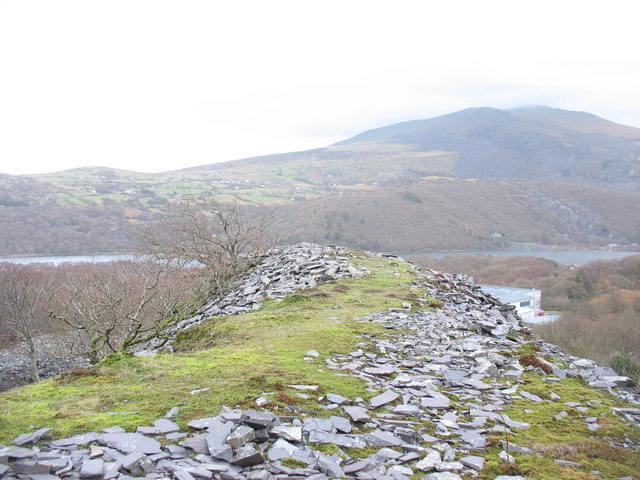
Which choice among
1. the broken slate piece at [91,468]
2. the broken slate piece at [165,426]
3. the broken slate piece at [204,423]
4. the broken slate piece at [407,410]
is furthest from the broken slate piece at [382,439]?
the broken slate piece at [91,468]

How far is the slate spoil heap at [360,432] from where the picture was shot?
4.48 m

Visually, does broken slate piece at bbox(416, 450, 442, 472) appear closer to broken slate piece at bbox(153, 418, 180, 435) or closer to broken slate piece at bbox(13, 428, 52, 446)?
broken slate piece at bbox(153, 418, 180, 435)

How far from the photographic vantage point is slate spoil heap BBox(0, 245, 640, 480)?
448 centimetres

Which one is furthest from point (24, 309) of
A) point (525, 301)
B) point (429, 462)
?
point (525, 301)

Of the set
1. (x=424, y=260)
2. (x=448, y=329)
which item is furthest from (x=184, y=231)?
(x=424, y=260)

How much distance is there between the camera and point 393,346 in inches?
392

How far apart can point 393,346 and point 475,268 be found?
87359mm

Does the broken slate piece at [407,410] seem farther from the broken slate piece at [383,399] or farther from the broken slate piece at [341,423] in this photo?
the broken slate piece at [341,423]

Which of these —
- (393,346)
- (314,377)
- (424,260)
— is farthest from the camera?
(424,260)

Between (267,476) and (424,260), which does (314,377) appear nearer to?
(267,476)

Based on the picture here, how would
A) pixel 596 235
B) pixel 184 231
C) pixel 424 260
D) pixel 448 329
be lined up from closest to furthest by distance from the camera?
pixel 448 329
pixel 184 231
pixel 424 260
pixel 596 235

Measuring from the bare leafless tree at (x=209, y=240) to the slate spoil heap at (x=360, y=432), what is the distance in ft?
51.2

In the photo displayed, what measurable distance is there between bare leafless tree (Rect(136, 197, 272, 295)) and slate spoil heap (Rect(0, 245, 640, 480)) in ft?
51.2

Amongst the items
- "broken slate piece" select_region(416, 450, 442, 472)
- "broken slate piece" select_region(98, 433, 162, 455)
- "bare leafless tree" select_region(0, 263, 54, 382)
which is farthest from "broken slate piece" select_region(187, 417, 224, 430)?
"bare leafless tree" select_region(0, 263, 54, 382)
